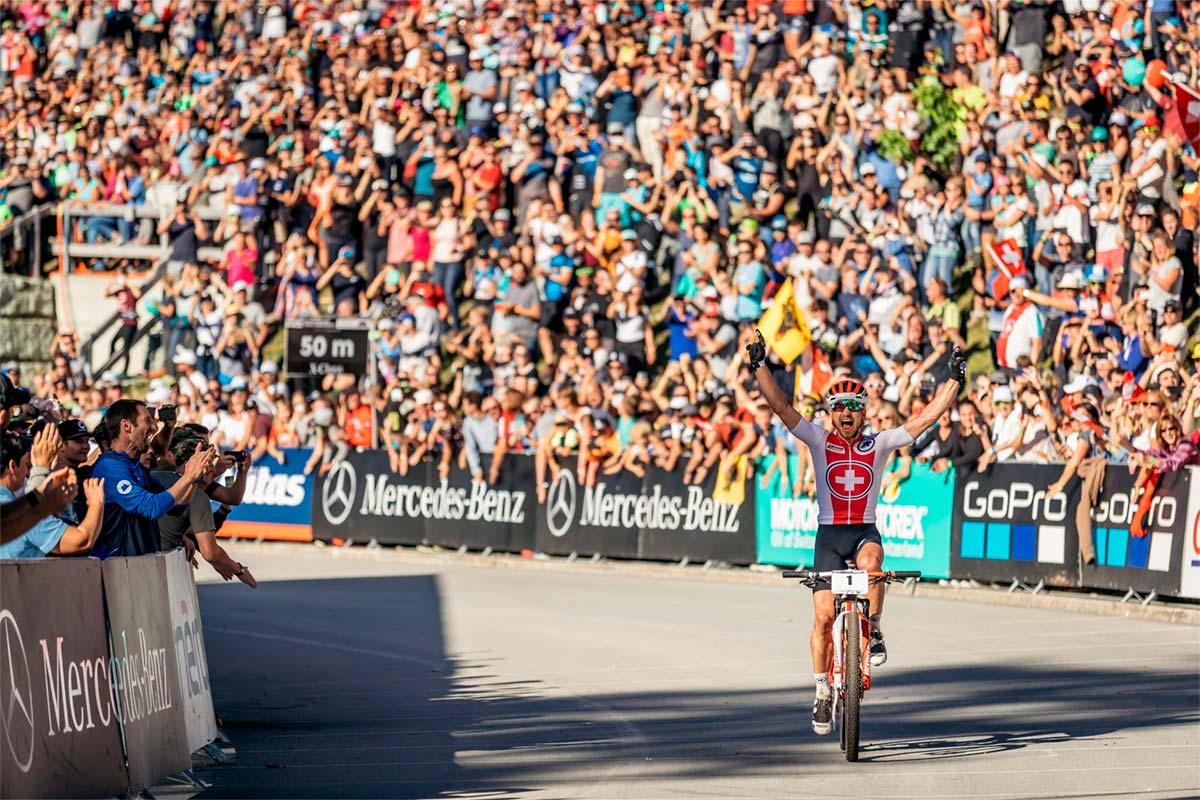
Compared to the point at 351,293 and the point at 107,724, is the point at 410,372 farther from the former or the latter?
the point at 107,724

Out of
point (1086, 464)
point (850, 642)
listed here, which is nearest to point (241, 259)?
point (1086, 464)

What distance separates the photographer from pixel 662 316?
1041 inches

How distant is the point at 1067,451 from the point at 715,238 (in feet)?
23.8

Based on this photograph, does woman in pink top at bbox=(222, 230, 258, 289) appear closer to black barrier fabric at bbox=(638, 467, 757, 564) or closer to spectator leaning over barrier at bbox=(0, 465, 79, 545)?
black barrier fabric at bbox=(638, 467, 757, 564)

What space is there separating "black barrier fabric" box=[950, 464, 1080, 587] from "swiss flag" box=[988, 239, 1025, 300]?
2792 mm

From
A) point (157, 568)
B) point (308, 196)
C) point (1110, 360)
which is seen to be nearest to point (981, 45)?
point (1110, 360)

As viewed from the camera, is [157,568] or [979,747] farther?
[979,747]

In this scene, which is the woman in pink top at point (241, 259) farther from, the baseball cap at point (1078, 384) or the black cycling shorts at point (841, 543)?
the black cycling shorts at point (841, 543)

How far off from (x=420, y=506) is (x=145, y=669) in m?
16.3

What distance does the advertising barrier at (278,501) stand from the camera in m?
27.7

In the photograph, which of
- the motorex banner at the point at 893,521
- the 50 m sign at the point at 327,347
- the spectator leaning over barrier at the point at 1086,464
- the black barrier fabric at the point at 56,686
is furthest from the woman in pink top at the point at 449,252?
the black barrier fabric at the point at 56,686

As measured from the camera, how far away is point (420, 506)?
26.3 meters

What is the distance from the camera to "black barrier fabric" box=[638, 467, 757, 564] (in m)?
23.3

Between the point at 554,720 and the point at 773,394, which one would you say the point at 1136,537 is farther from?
the point at 773,394
